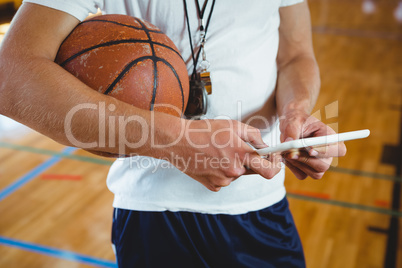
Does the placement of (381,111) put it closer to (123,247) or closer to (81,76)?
(123,247)

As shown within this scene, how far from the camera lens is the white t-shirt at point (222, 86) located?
0.83 m

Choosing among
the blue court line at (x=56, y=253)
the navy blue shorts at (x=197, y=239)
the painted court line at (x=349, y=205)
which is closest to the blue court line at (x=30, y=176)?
the blue court line at (x=56, y=253)

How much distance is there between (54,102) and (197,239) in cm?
51

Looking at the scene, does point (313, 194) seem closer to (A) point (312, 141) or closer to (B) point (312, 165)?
(B) point (312, 165)

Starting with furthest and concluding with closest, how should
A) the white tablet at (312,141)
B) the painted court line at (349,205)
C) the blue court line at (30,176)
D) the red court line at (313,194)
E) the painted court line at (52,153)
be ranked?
the painted court line at (52,153), the blue court line at (30,176), the red court line at (313,194), the painted court line at (349,205), the white tablet at (312,141)

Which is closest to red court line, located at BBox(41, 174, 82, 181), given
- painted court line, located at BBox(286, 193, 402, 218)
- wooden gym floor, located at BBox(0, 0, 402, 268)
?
wooden gym floor, located at BBox(0, 0, 402, 268)

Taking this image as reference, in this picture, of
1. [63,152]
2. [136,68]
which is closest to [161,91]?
[136,68]

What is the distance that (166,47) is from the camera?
763 mm

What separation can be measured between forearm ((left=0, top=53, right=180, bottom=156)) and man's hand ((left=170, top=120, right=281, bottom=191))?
0.10 feet

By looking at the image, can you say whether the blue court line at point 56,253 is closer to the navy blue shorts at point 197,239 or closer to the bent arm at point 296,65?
the navy blue shorts at point 197,239

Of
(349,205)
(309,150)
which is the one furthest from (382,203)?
(309,150)

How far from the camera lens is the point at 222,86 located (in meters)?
0.87

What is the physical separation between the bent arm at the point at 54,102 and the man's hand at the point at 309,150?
0.79 feet

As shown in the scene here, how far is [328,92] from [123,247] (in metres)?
3.18
